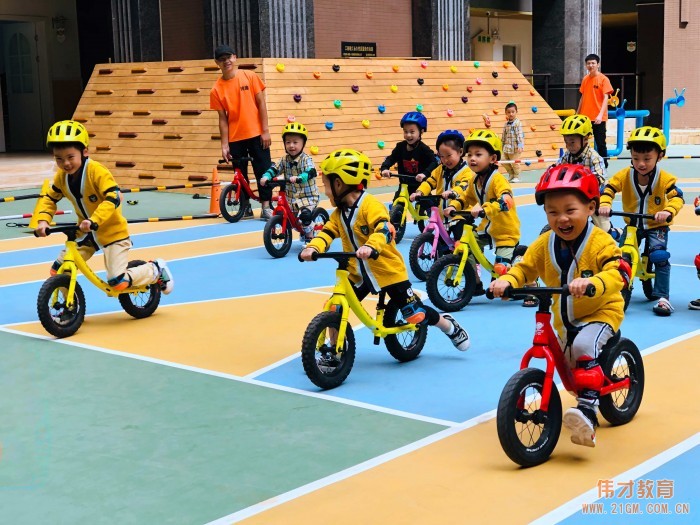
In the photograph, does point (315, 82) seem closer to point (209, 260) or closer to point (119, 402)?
point (209, 260)

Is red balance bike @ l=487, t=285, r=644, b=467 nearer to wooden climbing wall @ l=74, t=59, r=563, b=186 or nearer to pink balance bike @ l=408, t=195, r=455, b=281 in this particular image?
pink balance bike @ l=408, t=195, r=455, b=281

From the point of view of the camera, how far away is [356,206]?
7.30 metres

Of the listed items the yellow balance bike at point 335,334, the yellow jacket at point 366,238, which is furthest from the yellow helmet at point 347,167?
the yellow balance bike at point 335,334

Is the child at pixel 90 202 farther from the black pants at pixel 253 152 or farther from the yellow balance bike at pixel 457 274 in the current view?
the black pants at pixel 253 152

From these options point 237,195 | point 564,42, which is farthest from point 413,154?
point 564,42

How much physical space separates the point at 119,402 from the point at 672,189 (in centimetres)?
515

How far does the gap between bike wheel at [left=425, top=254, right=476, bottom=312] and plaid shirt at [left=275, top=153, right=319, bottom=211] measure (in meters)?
3.53

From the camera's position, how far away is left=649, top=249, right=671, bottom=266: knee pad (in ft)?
29.7

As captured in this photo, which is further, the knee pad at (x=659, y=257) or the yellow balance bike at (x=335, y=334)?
the knee pad at (x=659, y=257)

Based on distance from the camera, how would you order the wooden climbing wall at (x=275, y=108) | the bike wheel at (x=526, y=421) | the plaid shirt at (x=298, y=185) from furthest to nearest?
the wooden climbing wall at (x=275, y=108)
the plaid shirt at (x=298, y=185)
the bike wheel at (x=526, y=421)

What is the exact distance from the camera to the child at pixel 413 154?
12.2 metres

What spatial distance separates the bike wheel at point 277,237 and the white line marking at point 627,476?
23.6 feet

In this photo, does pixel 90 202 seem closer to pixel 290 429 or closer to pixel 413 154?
pixel 290 429

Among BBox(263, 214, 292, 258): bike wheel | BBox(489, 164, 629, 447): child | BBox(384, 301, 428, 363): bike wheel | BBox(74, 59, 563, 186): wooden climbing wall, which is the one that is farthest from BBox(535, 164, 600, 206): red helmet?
BBox(74, 59, 563, 186): wooden climbing wall
